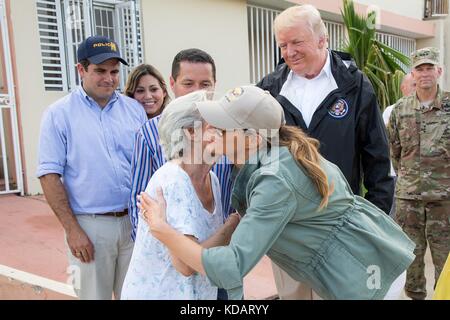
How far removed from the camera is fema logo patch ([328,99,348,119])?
7.13 feet

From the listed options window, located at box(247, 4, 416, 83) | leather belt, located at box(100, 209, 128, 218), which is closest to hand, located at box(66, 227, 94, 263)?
leather belt, located at box(100, 209, 128, 218)

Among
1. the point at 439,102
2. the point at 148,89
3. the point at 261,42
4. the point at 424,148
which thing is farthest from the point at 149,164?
the point at 261,42

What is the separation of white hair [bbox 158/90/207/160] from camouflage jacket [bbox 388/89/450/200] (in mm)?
2568

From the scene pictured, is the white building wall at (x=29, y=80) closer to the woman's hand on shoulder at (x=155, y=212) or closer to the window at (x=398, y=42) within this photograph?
the woman's hand on shoulder at (x=155, y=212)

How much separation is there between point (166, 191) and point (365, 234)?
2.33 ft

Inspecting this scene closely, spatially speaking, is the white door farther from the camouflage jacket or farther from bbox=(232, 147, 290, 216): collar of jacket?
bbox=(232, 147, 290, 216): collar of jacket

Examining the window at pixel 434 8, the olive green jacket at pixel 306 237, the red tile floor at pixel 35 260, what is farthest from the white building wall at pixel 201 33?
the window at pixel 434 8

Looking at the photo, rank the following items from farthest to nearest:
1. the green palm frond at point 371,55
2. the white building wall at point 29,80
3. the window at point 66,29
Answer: the green palm frond at point 371,55 → the window at point 66,29 → the white building wall at point 29,80

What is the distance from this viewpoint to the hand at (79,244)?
231 cm

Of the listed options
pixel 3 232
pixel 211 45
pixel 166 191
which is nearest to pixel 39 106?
pixel 3 232

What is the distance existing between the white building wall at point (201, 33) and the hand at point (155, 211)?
17.8ft

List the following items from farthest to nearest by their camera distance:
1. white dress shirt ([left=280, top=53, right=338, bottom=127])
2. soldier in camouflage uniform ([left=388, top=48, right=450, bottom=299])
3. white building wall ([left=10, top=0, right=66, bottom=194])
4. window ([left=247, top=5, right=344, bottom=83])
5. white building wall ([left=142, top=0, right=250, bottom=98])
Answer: window ([left=247, top=5, right=344, bottom=83]), white building wall ([left=142, top=0, right=250, bottom=98]), white building wall ([left=10, top=0, right=66, bottom=194]), soldier in camouflage uniform ([left=388, top=48, right=450, bottom=299]), white dress shirt ([left=280, top=53, right=338, bottom=127])

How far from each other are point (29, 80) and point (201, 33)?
2964 millimetres

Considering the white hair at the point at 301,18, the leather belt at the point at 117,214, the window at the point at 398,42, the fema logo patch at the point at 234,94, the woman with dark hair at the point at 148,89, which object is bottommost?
the leather belt at the point at 117,214
